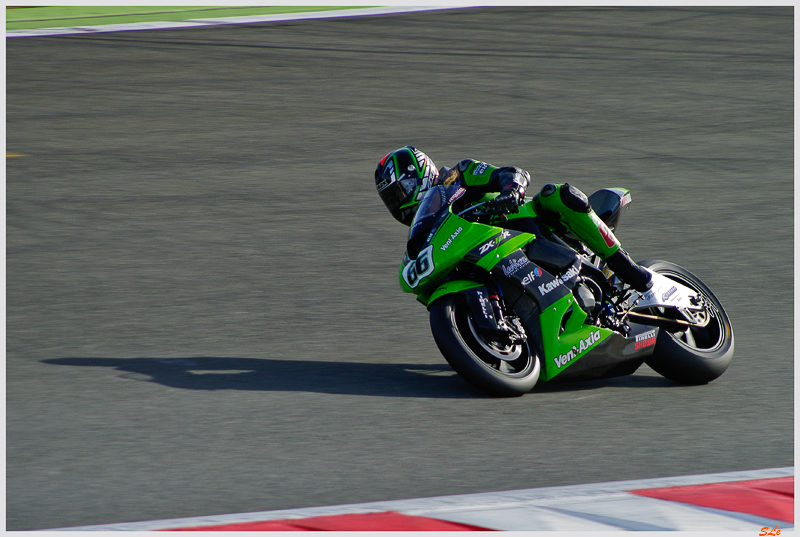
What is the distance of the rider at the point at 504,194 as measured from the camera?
244 inches

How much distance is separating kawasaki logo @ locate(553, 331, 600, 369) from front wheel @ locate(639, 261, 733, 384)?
42 centimetres

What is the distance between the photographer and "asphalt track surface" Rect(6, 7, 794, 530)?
5.23 metres

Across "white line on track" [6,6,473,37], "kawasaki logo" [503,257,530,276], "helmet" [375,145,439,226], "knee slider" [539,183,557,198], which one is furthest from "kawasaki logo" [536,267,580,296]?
"white line on track" [6,6,473,37]

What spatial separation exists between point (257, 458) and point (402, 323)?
8.77 ft

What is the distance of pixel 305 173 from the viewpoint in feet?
39.8

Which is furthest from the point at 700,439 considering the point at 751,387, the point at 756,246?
the point at 756,246

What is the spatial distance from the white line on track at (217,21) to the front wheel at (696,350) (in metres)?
15.0

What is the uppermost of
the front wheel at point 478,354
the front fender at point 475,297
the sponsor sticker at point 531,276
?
the sponsor sticker at point 531,276

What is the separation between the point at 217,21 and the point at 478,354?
1580 cm

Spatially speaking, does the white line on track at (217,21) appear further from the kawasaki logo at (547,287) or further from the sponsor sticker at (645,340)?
the sponsor sticker at (645,340)

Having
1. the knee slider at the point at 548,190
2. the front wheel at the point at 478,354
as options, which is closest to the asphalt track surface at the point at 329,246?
the front wheel at the point at 478,354

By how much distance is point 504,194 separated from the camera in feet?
20.2

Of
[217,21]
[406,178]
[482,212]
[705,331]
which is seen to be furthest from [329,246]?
[217,21]

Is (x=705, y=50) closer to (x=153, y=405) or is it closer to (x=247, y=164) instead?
(x=247, y=164)
